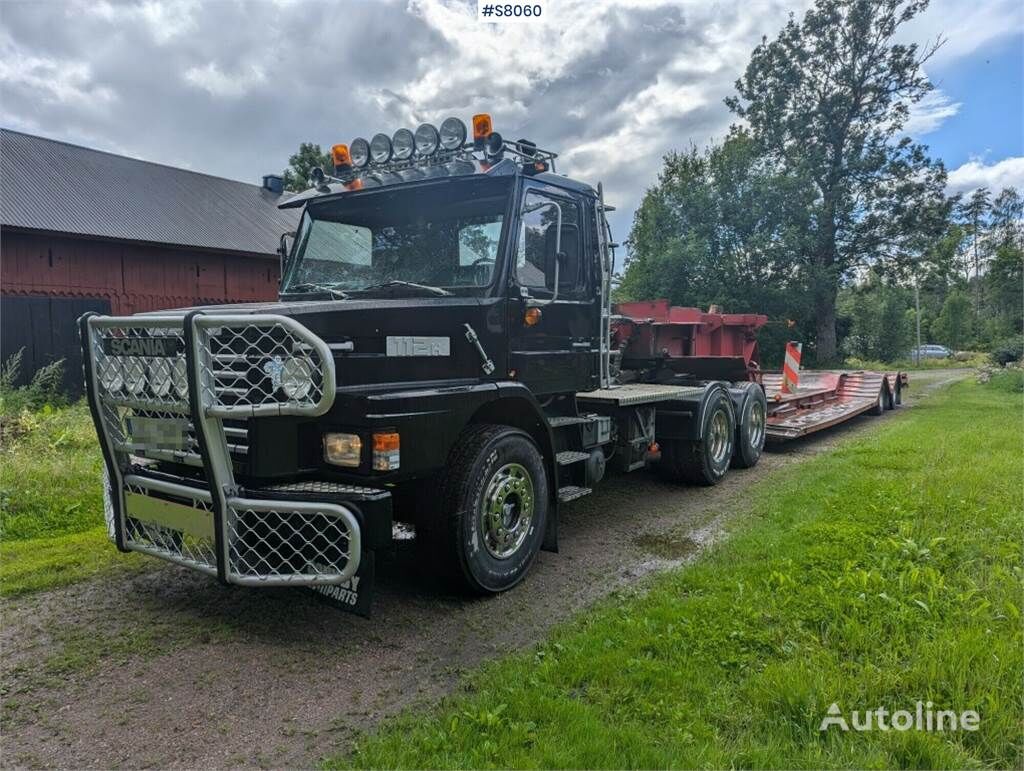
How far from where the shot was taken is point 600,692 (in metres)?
2.93

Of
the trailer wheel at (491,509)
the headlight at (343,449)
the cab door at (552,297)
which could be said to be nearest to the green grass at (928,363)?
the cab door at (552,297)

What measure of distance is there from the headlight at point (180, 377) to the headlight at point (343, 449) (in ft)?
2.34

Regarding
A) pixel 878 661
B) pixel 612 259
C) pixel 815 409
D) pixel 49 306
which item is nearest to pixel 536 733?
pixel 878 661

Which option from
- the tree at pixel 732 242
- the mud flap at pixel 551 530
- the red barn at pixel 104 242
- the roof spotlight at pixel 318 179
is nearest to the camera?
the mud flap at pixel 551 530

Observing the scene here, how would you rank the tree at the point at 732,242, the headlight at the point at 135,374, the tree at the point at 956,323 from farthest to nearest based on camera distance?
the tree at the point at 956,323, the tree at the point at 732,242, the headlight at the point at 135,374

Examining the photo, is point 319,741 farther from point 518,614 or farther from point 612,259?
point 612,259

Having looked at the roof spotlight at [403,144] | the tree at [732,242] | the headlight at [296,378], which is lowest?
the headlight at [296,378]

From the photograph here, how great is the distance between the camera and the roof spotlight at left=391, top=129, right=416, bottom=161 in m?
4.62

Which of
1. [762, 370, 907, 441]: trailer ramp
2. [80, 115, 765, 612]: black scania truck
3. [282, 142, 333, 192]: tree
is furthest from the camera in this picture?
[282, 142, 333, 192]: tree

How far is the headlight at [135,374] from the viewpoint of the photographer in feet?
11.5

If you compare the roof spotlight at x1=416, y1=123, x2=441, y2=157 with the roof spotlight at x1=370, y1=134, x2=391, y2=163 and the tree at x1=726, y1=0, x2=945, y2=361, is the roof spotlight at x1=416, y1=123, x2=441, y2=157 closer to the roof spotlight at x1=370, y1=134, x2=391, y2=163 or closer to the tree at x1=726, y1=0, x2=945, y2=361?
the roof spotlight at x1=370, y1=134, x2=391, y2=163

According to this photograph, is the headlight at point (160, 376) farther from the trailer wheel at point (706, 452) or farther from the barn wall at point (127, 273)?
the barn wall at point (127, 273)

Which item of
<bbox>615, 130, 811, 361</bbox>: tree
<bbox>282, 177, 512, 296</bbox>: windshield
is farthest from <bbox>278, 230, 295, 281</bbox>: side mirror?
<bbox>615, 130, 811, 361</bbox>: tree

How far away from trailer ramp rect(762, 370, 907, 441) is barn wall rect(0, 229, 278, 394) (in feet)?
40.7
